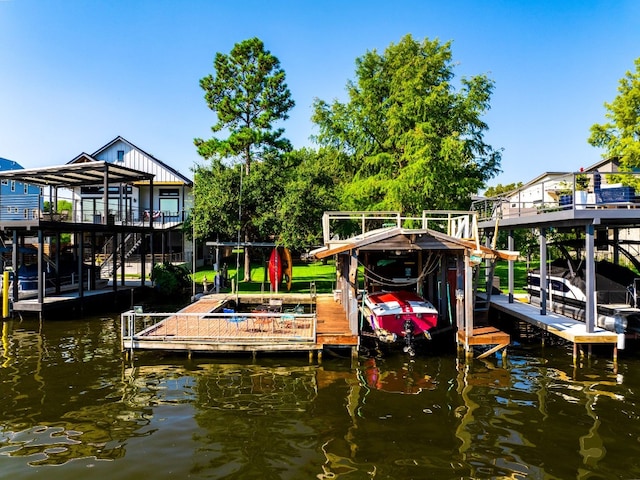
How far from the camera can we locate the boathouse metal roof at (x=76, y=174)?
22734mm

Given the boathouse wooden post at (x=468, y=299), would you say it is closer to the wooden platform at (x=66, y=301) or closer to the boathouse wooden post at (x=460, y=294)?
the boathouse wooden post at (x=460, y=294)

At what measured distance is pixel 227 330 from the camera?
1505 cm

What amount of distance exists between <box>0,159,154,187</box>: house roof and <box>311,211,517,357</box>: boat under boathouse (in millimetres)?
12638

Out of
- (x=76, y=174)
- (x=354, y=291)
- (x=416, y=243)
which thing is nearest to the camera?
(x=354, y=291)

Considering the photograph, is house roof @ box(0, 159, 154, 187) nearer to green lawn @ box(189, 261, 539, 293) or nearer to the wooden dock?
green lawn @ box(189, 261, 539, 293)

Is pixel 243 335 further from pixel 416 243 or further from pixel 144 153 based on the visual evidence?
pixel 144 153

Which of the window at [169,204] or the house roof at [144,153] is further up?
the house roof at [144,153]

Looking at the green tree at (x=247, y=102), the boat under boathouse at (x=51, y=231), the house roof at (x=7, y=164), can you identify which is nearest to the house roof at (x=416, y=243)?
the boat under boathouse at (x=51, y=231)

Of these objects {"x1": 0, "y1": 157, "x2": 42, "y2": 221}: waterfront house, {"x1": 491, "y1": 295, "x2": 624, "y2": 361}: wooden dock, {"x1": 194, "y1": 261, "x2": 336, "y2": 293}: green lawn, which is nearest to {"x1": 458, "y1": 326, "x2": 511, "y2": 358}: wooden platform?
{"x1": 491, "y1": 295, "x2": 624, "y2": 361}: wooden dock

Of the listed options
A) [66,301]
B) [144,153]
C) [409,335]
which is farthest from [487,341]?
[144,153]

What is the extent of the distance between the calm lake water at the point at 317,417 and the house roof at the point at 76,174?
10.9 metres

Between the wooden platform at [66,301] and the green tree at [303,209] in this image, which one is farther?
the green tree at [303,209]

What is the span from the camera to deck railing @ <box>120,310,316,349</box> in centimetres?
1359

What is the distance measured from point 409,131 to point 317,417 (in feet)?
64.0
